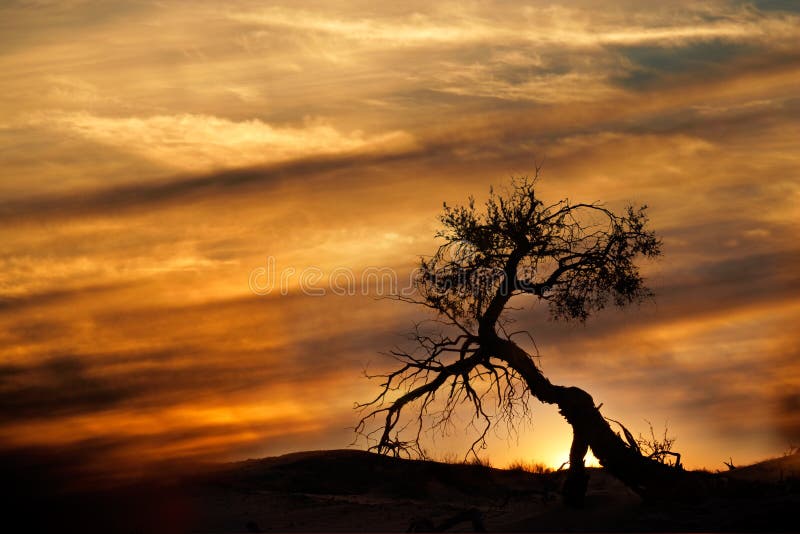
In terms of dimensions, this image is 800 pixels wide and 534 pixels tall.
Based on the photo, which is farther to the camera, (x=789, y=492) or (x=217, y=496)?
(x=217, y=496)

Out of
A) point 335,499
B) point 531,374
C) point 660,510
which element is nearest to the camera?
point 660,510

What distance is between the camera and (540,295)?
23.8 meters

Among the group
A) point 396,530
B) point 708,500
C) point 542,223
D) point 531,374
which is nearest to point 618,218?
point 542,223

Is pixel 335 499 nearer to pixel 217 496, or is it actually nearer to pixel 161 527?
pixel 217 496

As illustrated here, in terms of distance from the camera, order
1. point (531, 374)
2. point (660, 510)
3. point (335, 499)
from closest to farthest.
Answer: point (660, 510) → point (531, 374) → point (335, 499)

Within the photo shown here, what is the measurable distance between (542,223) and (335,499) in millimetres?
9681

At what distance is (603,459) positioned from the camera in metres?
22.8

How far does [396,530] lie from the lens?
2267cm

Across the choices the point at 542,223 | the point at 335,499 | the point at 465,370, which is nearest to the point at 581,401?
the point at 465,370

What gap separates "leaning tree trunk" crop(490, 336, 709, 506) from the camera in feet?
74.1

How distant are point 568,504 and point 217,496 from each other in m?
10.1

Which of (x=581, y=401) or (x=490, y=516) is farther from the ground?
(x=581, y=401)

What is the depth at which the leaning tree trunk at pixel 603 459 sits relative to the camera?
2259cm

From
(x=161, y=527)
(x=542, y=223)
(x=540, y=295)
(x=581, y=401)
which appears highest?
(x=542, y=223)
